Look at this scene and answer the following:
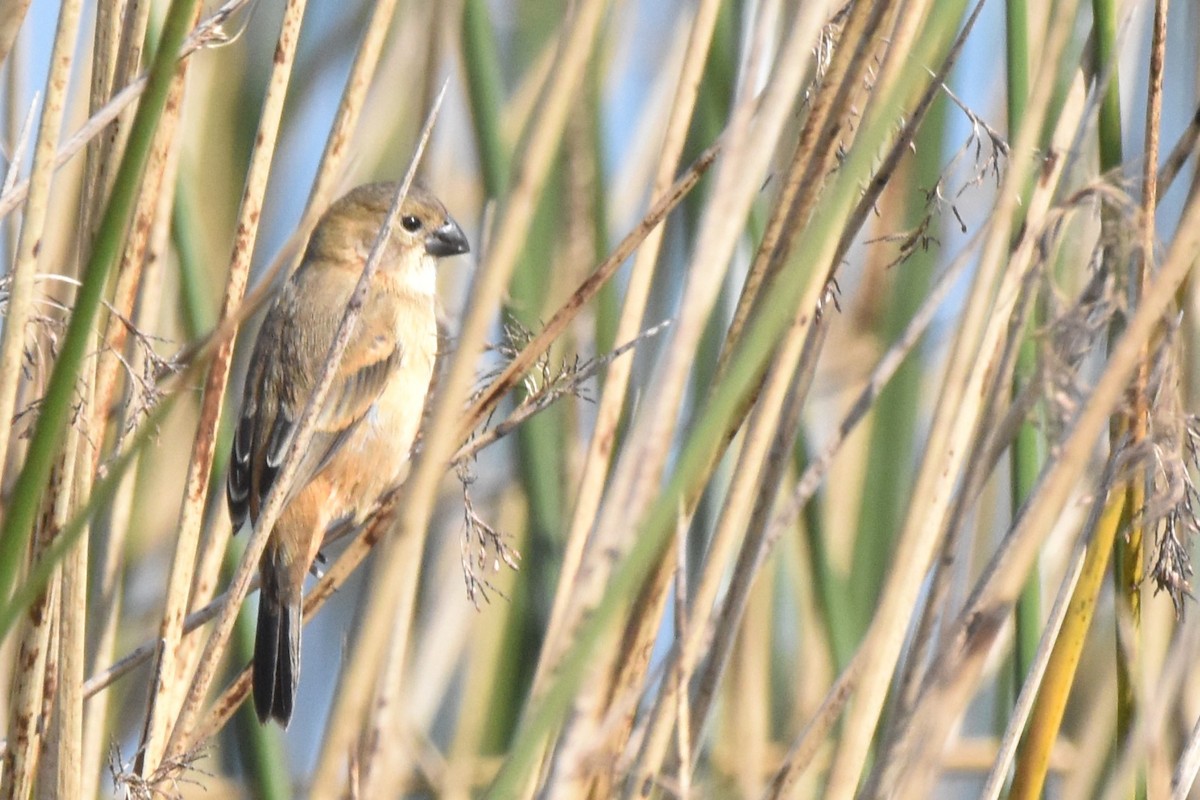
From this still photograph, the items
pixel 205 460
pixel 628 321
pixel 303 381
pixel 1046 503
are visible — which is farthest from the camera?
pixel 303 381

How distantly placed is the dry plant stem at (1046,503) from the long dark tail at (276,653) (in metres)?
1.40

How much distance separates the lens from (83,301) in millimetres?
1045

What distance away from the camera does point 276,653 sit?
244 cm

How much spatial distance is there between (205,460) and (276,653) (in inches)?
24.7

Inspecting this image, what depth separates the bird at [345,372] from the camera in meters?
2.79

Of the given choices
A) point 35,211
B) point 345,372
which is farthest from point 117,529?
point 345,372

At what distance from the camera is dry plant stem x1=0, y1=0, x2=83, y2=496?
132 cm

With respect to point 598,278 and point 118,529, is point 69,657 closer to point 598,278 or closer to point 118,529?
point 118,529

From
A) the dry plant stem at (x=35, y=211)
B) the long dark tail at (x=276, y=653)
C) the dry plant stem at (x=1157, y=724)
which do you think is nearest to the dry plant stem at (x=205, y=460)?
the dry plant stem at (x=35, y=211)

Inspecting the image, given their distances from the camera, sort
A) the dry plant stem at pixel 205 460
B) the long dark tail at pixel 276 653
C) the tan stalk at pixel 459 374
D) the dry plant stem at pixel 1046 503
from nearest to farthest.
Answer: the tan stalk at pixel 459 374 → the dry plant stem at pixel 1046 503 → the dry plant stem at pixel 205 460 → the long dark tail at pixel 276 653

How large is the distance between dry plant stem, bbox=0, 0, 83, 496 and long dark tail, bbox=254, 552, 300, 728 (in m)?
0.98

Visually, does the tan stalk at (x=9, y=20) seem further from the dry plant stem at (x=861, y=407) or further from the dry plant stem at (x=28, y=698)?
the dry plant stem at (x=861, y=407)

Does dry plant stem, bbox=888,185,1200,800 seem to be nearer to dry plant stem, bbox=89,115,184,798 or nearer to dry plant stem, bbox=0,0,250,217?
dry plant stem, bbox=0,0,250,217

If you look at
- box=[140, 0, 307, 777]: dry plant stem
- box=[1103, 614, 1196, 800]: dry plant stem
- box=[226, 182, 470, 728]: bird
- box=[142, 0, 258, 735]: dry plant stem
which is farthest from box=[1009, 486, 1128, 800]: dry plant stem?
box=[226, 182, 470, 728]: bird
